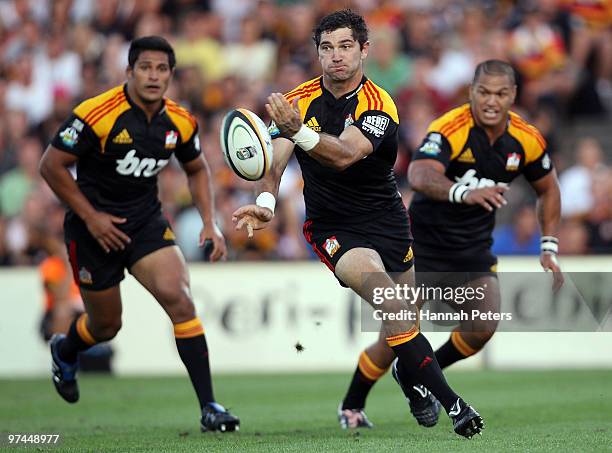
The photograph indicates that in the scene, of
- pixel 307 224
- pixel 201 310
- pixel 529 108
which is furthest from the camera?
pixel 529 108

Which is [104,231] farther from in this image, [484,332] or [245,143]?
[484,332]

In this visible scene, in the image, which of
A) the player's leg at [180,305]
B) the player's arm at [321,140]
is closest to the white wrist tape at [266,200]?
the player's arm at [321,140]

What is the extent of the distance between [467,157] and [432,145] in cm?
35

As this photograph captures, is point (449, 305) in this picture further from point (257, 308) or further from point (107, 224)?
point (257, 308)

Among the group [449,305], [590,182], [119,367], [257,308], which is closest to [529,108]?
[590,182]

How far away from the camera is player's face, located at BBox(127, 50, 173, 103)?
893 centimetres

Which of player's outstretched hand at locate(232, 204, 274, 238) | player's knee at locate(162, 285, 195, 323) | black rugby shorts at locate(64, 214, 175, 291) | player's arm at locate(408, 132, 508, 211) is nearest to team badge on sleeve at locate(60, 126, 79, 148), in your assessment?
black rugby shorts at locate(64, 214, 175, 291)

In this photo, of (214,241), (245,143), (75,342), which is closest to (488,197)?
(245,143)

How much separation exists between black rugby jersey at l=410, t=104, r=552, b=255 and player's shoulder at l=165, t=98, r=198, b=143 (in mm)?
1789

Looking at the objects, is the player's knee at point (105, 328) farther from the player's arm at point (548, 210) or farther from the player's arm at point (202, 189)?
the player's arm at point (548, 210)

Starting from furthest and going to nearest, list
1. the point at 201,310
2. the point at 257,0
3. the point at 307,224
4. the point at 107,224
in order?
the point at 257,0 < the point at 201,310 < the point at 107,224 < the point at 307,224

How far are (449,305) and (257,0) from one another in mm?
11291

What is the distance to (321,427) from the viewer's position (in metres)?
9.29

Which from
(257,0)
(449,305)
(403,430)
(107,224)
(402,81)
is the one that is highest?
(257,0)
